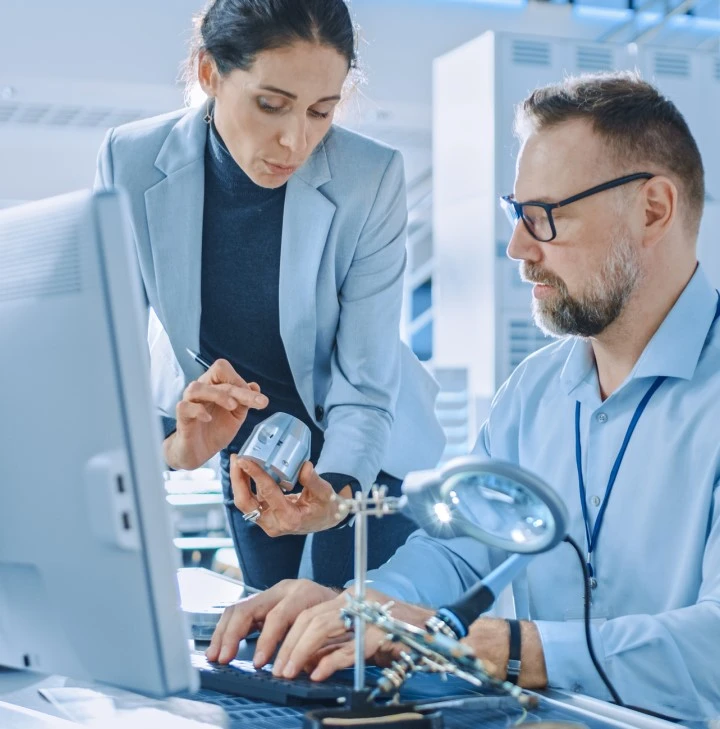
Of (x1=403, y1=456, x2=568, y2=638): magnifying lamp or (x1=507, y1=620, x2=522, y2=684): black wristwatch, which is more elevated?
(x1=403, y1=456, x2=568, y2=638): magnifying lamp

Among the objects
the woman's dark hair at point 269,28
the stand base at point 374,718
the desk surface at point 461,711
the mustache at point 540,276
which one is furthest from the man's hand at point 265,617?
the woman's dark hair at point 269,28

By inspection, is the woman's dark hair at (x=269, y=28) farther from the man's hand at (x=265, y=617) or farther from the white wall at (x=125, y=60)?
the white wall at (x=125, y=60)

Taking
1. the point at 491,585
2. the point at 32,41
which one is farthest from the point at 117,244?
the point at 32,41

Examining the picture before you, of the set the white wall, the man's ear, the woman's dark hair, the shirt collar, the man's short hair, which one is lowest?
the shirt collar

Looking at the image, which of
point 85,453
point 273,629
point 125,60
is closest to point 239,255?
point 273,629

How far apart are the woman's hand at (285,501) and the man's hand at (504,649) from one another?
0.42 metres

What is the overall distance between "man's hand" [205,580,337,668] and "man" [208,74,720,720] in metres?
0.02

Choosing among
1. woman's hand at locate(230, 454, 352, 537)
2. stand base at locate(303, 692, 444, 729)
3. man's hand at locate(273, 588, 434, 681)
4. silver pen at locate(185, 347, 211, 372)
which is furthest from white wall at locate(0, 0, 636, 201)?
stand base at locate(303, 692, 444, 729)

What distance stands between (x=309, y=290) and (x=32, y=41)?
4468 millimetres

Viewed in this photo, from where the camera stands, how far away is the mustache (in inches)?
62.4

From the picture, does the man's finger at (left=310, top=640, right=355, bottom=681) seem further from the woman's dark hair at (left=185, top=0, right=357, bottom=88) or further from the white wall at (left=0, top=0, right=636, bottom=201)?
the white wall at (left=0, top=0, right=636, bottom=201)

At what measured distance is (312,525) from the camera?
5.47ft

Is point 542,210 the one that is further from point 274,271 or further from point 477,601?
Result: point 477,601

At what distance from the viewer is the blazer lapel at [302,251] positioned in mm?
1843
